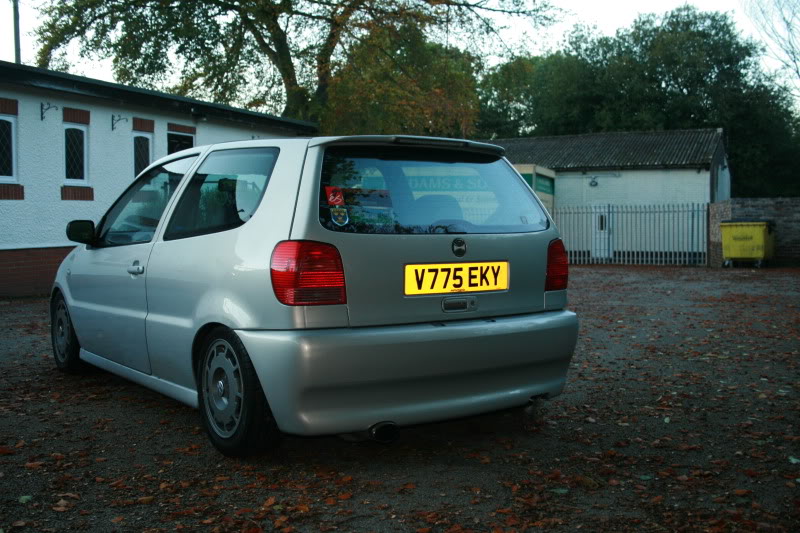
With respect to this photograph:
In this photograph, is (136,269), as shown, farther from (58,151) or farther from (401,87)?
(401,87)

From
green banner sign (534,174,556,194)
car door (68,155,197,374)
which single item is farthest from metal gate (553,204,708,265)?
car door (68,155,197,374)

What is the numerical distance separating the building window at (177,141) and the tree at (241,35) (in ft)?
22.7

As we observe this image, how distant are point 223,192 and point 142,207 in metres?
1.16

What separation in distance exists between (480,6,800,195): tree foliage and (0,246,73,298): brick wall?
34742 mm

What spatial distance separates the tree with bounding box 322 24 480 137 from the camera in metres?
24.2

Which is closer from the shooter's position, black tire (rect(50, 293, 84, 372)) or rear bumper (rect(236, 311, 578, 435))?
rear bumper (rect(236, 311, 578, 435))

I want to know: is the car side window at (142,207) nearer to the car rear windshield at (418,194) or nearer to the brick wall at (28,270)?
the car rear windshield at (418,194)

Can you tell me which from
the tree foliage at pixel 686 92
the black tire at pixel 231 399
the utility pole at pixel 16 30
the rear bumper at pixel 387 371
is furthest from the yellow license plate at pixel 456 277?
the tree foliage at pixel 686 92

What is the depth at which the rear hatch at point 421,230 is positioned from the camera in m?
3.85

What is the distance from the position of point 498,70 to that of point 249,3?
328 inches

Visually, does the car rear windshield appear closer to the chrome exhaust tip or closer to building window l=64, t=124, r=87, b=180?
the chrome exhaust tip

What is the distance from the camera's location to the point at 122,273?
5172mm

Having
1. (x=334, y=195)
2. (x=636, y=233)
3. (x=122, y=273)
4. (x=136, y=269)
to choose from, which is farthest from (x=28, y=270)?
(x=636, y=233)

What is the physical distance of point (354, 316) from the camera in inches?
149
